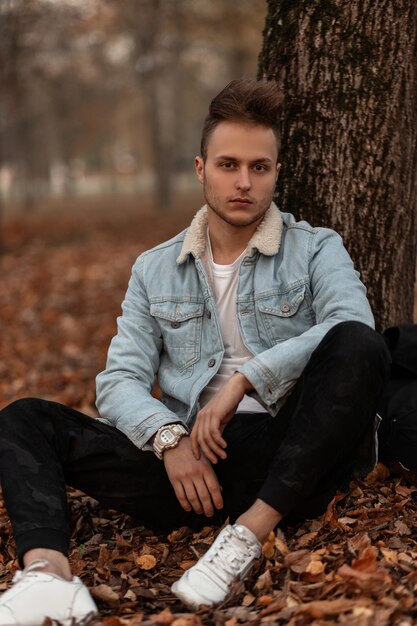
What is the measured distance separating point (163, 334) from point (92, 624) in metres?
1.43

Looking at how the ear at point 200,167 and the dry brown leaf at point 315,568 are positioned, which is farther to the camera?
the ear at point 200,167

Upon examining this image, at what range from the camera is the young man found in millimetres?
2779

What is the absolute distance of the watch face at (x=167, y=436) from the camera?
10.0 feet

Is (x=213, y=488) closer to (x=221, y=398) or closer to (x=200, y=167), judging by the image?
(x=221, y=398)

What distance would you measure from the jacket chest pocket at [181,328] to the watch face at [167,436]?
486 millimetres

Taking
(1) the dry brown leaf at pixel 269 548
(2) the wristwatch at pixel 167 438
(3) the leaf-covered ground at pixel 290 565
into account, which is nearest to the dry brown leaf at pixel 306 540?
(3) the leaf-covered ground at pixel 290 565

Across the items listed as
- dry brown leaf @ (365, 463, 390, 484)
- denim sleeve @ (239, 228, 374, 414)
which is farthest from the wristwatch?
dry brown leaf @ (365, 463, 390, 484)

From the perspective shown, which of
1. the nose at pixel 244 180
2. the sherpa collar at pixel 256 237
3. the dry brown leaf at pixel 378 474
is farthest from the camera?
the dry brown leaf at pixel 378 474

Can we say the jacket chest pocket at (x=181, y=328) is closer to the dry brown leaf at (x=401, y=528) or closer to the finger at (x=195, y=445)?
the finger at (x=195, y=445)

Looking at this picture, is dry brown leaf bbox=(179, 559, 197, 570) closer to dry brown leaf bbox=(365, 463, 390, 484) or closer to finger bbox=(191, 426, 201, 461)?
finger bbox=(191, 426, 201, 461)

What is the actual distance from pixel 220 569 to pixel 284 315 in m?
1.19

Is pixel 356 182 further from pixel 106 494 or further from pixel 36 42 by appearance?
pixel 36 42

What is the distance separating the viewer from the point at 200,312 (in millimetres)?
3492

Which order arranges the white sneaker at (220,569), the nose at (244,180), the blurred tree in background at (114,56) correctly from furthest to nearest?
the blurred tree in background at (114,56), the nose at (244,180), the white sneaker at (220,569)
